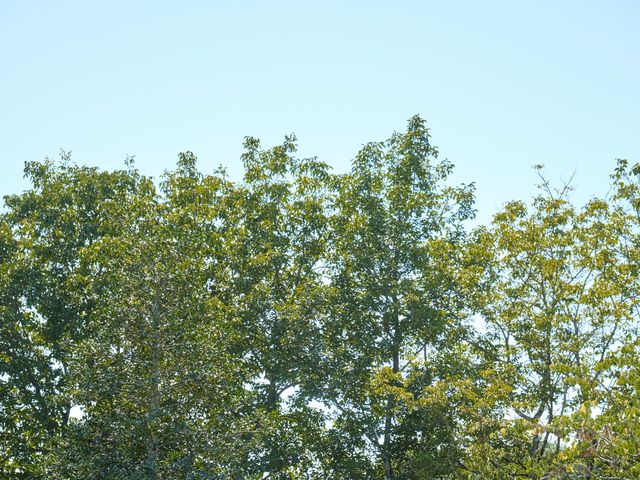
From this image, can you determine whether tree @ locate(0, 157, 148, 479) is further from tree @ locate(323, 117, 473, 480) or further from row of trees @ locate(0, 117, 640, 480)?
tree @ locate(323, 117, 473, 480)

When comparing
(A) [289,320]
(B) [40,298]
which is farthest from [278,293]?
(B) [40,298]

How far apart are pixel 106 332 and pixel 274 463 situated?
866 cm

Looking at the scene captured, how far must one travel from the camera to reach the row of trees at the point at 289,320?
1766 cm

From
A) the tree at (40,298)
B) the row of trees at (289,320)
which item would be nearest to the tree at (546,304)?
A: the row of trees at (289,320)

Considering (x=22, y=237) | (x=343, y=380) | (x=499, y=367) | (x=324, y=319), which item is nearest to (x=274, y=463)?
(x=343, y=380)

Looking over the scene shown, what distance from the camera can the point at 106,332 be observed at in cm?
1786

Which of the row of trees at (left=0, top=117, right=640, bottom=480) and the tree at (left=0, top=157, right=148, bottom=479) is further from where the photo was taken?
the tree at (left=0, top=157, right=148, bottom=479)

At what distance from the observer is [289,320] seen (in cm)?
2475

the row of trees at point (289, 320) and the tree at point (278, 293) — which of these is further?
the tree at point (278, 293)

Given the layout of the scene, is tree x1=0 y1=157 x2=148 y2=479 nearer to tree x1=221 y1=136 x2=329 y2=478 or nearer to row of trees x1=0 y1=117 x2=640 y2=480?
row of trees x1=0 y1=117 x2=640 y2=480

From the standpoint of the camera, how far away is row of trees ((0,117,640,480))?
1766 centimetres

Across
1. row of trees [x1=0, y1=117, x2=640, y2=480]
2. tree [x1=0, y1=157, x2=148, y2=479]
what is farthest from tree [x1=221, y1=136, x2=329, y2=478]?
tree [x1=0, y1=157, x2=148, y2=479]

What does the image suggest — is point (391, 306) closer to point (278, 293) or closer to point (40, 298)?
point (278, 293)

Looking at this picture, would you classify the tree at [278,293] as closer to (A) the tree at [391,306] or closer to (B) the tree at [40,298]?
(A) the tree at [391,306]
